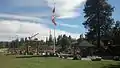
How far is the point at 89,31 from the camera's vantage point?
99938 millimetres

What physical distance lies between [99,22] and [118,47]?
10191mm

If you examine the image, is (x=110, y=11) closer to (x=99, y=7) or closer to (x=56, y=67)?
(x=99, y=7)

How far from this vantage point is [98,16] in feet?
309

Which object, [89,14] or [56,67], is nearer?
[56,67]

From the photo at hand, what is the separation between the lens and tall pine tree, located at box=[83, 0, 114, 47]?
95.0 meters

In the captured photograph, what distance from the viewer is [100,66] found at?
46.7 metres

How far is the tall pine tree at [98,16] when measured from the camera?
9500 cm

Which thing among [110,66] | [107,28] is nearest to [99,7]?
[107,28]

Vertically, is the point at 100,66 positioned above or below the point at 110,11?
below

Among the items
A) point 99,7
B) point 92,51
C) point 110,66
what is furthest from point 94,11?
point 110,66

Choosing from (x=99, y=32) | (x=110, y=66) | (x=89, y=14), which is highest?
(x=89, y=14)

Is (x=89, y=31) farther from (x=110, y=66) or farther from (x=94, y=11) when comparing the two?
(x=110, y=66)

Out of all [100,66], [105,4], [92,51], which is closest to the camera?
[100,66]

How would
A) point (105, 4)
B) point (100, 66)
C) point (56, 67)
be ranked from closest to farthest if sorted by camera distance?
point (56, 67), point (100, 66), point (105, 4)
